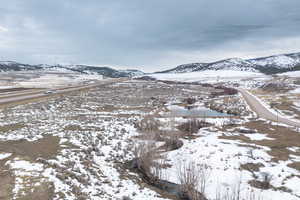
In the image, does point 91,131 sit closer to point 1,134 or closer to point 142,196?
point 1,134

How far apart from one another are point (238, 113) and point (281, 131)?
40.8 feet

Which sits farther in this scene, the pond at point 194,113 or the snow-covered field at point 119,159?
the pond at point 194,113

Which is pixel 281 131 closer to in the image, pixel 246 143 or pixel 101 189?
pixel 246 143

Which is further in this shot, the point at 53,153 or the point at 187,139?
the point at 187,139

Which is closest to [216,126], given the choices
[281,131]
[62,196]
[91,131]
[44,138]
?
[281,131]

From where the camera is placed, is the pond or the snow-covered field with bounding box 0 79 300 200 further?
the pond

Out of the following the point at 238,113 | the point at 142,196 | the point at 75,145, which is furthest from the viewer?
the point at 238,113

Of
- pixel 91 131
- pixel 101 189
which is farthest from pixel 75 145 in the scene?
pixel 101 189

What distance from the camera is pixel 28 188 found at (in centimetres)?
1050

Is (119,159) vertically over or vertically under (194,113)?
under

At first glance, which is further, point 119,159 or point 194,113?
point 194,113

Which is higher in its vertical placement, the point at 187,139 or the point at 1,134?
the point at 1,134

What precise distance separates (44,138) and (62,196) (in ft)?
31.7

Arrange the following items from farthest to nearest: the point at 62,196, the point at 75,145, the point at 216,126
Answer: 1. the point at 216,126
2. the point at 75,145
3. the point at 62,196
